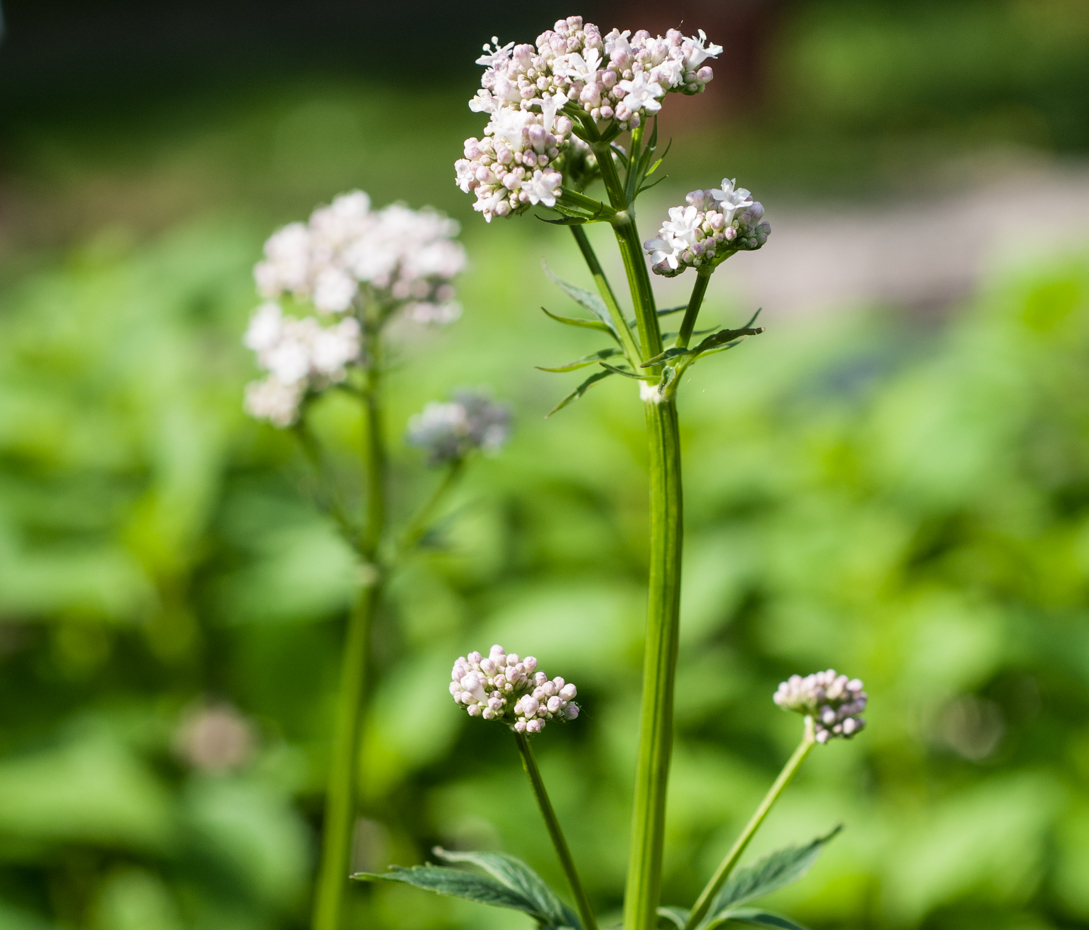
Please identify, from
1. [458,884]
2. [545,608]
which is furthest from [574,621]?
[458,884]

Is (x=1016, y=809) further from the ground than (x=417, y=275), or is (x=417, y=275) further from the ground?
(x=417, y=275)

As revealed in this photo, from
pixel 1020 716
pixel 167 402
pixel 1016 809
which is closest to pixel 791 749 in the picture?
pixel 1016 809

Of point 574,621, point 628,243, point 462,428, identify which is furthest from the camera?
point 574,621

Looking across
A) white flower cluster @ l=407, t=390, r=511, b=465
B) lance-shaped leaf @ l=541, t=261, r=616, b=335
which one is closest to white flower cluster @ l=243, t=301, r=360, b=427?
white flower cluster @ l=407, t=390, r=511, b=465

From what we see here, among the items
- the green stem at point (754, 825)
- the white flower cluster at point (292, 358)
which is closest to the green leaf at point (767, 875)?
the green stem at point (754, 825)

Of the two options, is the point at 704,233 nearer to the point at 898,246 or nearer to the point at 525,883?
the point at 525,883

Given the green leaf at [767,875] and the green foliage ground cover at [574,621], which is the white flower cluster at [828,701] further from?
the green foliage ground cover at [574,621]

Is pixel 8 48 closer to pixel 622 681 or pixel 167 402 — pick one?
pixel 167 402
